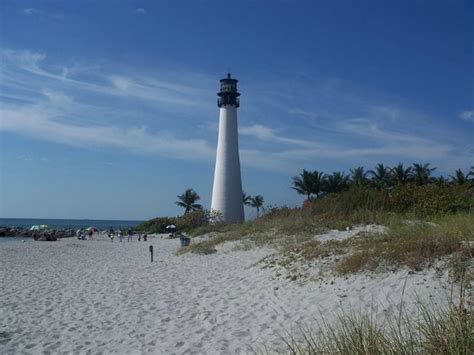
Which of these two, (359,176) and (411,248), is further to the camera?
(359,176)

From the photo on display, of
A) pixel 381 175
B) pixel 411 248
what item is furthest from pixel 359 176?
pixel 411 248

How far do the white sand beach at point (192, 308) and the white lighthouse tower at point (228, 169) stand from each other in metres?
24.7

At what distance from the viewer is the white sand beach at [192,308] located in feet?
21.4

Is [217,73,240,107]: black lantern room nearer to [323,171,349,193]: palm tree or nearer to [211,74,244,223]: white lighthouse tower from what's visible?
[211,74,244,223]: white lighthouse tower

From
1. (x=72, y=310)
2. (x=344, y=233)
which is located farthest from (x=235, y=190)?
(x=72, y=310)

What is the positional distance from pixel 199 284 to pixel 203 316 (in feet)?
10.6

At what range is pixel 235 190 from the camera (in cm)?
3709

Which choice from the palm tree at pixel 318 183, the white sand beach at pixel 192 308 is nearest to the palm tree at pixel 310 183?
the palm tree at pixel 318 183

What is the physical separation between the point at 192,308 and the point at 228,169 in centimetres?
2840

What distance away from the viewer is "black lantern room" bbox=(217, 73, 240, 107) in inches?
1481

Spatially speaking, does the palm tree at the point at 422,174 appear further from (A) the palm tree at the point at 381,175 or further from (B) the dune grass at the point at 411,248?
(B) the dune grass at the point at 411,248

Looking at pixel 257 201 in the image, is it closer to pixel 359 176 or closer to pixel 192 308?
pixel 359 176

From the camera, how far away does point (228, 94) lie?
37.6 meters

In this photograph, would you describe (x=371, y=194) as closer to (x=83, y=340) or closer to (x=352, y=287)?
(x=352, y=287)
